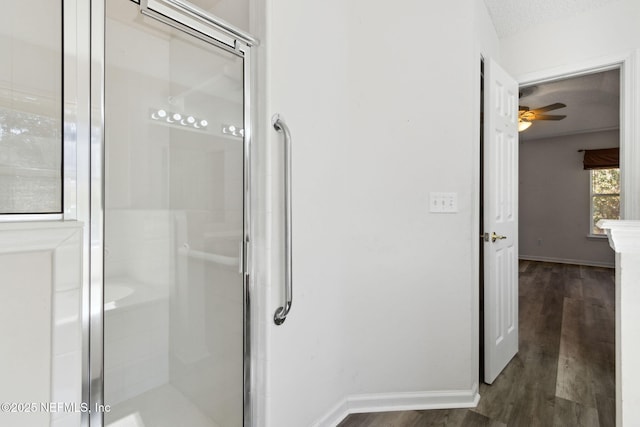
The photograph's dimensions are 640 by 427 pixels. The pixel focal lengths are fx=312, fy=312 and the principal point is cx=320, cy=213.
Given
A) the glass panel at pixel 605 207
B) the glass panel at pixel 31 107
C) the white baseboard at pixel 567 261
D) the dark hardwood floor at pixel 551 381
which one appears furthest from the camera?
the white baseboard at pixel 567 261

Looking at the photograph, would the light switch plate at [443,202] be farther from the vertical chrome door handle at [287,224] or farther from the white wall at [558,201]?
the white wall at [558,201]

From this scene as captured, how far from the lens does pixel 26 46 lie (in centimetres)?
98

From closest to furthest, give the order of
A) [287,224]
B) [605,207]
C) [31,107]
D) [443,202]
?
[31,107] → [287,224] → [443,202] → [605,207]

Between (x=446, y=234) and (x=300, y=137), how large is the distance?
3.39ft

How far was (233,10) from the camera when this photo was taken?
1.53 m

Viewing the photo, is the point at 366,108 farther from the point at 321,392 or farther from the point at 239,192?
the point at 321,392

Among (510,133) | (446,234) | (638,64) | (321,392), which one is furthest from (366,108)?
(638,64)

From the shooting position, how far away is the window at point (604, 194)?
5766 mm

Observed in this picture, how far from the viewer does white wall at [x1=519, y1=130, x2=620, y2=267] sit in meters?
6.05

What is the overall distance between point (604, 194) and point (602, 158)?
692 mm

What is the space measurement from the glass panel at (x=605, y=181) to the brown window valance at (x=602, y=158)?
161 mm

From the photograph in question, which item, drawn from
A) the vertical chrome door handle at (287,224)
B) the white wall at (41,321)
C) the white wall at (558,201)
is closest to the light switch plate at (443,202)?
the vertical chrome door handle at (287,224)

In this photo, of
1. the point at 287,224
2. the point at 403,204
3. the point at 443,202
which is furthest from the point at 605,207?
the point at 287,224

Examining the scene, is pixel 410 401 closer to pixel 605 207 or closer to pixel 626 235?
pixel 626 235
